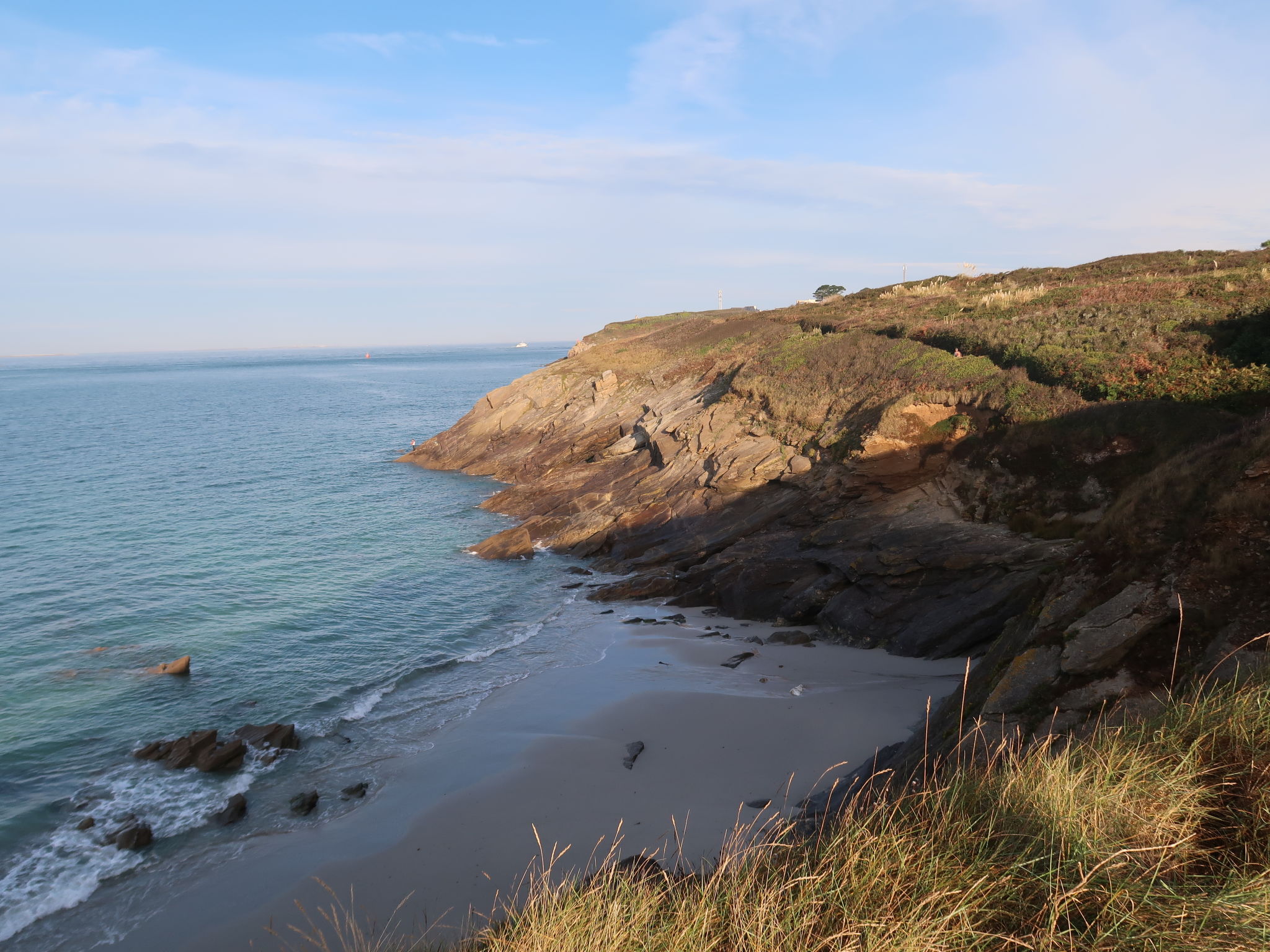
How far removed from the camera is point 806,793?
10.8m

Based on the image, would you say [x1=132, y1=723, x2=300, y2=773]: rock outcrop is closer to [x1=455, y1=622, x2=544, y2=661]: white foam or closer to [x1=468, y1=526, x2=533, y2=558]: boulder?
[x1=455, y1=622, x2=544, y2=661]: white foam

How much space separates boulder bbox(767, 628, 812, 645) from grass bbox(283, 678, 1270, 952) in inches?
496

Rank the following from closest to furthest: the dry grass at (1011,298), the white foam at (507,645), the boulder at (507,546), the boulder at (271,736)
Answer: the boulder at (271,736)
the white foam at (507,645)
the boulder at (507,546)
the dry grass at (1011,298)

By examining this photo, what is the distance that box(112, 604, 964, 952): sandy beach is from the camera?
33.2 feet

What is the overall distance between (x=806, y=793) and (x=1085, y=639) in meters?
4.50

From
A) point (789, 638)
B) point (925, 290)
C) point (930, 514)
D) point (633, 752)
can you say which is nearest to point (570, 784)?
point (633, 752)

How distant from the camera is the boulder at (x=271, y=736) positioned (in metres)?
15.6

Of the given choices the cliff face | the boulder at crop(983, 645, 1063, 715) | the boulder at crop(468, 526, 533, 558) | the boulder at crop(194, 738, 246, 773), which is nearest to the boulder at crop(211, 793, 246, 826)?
the boulder at crop(194, 738, 246, 773)

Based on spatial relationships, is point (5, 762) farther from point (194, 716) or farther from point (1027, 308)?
point (1027, 308)

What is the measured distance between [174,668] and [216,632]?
9.61ft

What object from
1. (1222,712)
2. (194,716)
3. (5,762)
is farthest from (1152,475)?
(5,762)

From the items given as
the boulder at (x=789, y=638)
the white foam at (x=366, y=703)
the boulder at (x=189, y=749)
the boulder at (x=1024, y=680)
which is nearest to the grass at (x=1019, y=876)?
the boulder at (x=1024, y=680)

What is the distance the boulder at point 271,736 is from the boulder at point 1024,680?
13.7m

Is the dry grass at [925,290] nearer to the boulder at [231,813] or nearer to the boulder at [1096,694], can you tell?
the boulder at [1096,694]
